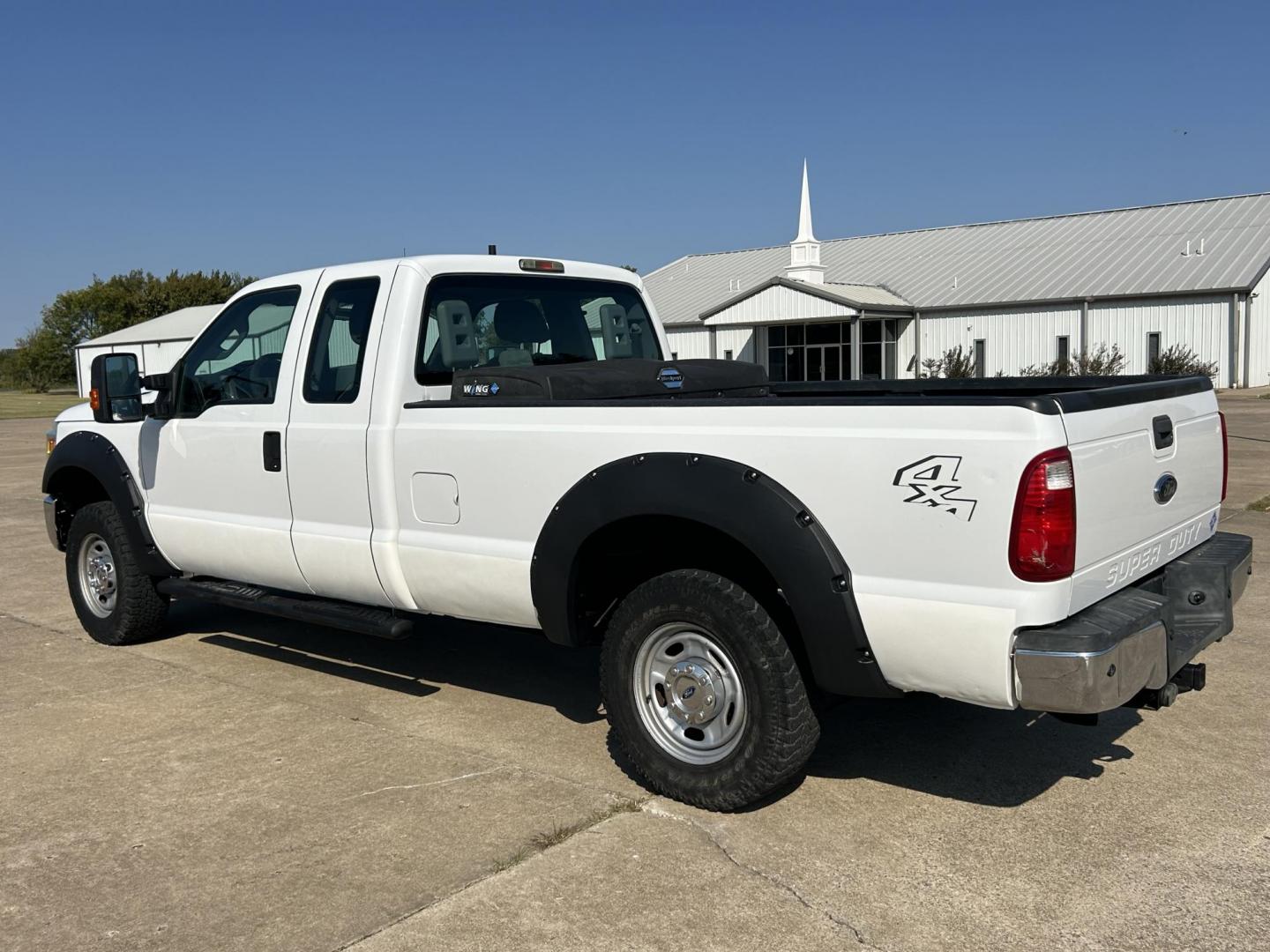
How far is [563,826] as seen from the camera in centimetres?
426

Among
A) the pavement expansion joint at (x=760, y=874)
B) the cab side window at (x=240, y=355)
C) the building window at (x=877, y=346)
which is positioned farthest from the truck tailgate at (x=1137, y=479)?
the building window at (x=877, y=346)

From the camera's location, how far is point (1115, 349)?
3906 centimetres

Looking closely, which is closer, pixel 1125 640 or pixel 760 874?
pixel 1125 640

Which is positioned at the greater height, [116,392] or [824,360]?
[116,392]

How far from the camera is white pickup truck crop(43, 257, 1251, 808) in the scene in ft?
11.9

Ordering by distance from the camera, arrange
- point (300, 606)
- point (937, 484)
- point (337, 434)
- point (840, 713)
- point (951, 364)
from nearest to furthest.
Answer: point (937, 484) < point (337, 434) < point (840, 713) < point (300, 606) < point (951, 364)

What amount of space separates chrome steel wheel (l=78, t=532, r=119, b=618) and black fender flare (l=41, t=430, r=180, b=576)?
0.36 metres

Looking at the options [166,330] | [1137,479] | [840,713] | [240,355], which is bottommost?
[840,713]

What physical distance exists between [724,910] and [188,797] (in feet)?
7.29

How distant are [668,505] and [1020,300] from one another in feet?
131

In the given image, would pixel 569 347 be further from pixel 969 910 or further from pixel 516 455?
pixel 969 910

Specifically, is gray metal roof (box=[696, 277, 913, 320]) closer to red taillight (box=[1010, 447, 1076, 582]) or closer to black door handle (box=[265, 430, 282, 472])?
black door handle (box=[265, 430, 282, 472])

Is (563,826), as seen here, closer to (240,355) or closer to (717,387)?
(717,387)

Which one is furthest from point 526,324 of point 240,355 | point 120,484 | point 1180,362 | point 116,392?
point 1180,362
